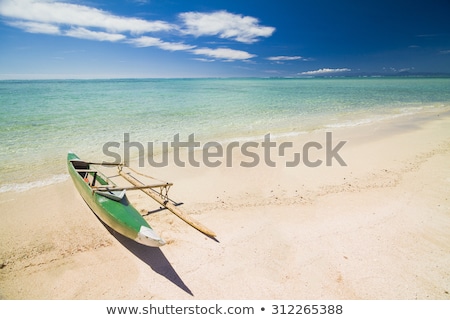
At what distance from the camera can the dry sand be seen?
15.0ft

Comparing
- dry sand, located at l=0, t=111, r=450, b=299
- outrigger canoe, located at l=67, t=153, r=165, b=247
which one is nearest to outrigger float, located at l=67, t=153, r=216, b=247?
outrigger canoe, located at l=67, t=153, r=165, b=247

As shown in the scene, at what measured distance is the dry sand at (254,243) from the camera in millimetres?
4586

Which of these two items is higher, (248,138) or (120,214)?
(248,138)

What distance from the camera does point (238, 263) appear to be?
5.14 m

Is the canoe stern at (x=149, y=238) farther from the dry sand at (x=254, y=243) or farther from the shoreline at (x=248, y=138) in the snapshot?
the shoreline at (x=248, y=138)

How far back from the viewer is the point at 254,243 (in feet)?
18.8

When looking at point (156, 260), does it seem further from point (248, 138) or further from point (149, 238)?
point (248, 138)

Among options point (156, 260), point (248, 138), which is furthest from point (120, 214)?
point (248, 138)

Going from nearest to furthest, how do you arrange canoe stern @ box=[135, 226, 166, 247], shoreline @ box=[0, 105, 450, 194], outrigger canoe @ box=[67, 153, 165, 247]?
canoe stern @ box=[135, 226, 166, 247] → outrigger canoe @ box=[67, 153, 165, 247] → shoreline @ box=[0, 105, 450, 194]

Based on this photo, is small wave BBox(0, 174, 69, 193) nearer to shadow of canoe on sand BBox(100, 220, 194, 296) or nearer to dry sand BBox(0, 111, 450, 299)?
dry sand BBox(0, 111, 450, 299)

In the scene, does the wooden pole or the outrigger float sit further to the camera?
the wooden pole

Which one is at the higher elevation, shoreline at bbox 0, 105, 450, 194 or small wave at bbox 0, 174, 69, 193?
shoreline at bbox 0, 105, 450, 194

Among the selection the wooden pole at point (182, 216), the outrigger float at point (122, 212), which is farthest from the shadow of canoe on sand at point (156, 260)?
the wooden pole at point (182, 216)

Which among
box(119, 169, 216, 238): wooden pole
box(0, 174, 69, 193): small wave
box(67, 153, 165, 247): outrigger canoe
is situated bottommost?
box(119, 169, 216, 238): wooden pole
